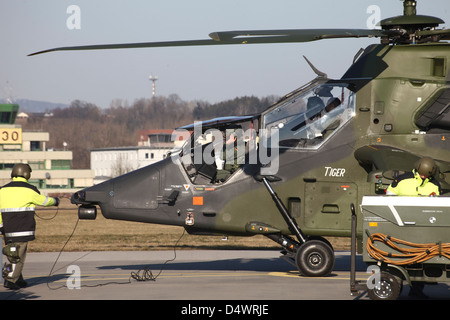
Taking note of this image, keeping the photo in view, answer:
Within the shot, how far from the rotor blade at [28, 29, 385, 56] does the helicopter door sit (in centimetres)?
292

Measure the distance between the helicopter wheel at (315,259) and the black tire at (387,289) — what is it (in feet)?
8.97

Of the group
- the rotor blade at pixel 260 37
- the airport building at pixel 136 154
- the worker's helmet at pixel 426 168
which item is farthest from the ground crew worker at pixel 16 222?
the airport building at pixel 136 154

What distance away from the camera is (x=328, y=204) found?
42.4ft

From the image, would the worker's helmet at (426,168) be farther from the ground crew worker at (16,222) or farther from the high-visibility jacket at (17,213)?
the high-visibility jacket at (17,213)

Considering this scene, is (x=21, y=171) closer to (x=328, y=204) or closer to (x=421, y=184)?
(x=328, y=204)

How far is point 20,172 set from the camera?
11922mm

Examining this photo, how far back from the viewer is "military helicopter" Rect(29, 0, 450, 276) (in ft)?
41.9

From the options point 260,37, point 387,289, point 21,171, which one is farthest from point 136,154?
point 387,289

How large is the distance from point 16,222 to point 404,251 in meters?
6.37

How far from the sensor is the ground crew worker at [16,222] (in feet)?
37.5

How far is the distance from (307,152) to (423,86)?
2516 millimetres

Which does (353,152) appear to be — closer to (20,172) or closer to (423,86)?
(423,86)

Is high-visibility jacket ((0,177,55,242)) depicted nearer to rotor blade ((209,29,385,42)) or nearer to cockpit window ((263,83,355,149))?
rotor blade ((209,29,385,42))

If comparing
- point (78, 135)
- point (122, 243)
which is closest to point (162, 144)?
point (78, 135)
